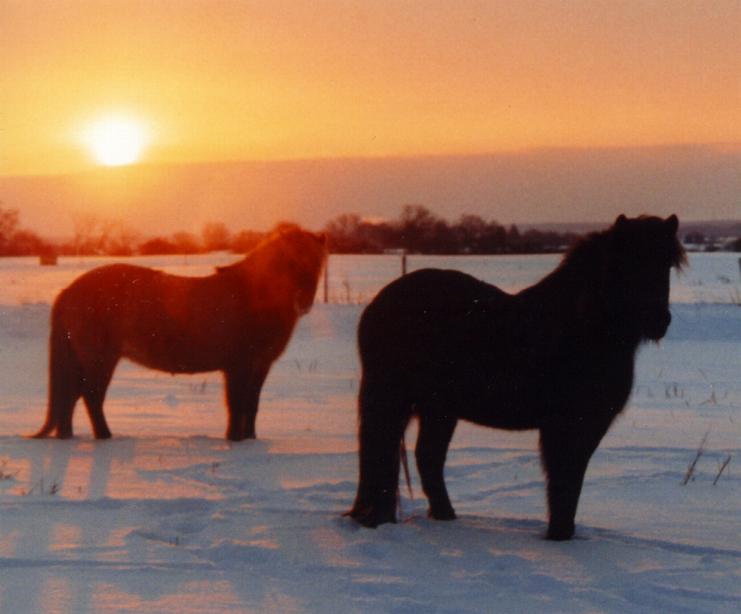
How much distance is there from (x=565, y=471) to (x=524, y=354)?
0.58 meters

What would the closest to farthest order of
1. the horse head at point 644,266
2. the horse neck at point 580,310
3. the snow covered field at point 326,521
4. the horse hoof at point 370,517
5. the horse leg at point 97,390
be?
the snow covered field at point 326,521, the horse head at point 644,266, the horse neck at point 580,310, the horse hoof at point 370,517, the horse leg at point 97,390

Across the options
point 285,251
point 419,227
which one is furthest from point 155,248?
point 285,251

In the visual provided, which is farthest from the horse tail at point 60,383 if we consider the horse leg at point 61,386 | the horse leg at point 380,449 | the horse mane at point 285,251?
the horse leg at point 380,449

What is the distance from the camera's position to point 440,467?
5504 millimetres

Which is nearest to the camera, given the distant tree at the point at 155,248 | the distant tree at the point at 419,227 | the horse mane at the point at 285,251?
the horse mane at the point at 285,251

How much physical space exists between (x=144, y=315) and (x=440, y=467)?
3.64 meters

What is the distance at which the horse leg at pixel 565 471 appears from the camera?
491cm

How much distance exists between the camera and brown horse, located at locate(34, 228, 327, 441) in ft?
27.0

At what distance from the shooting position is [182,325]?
8.41 metres

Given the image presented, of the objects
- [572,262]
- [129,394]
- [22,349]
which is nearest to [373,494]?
[572,262]

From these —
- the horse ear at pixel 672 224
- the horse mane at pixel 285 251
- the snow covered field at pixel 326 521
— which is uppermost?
the horse ear at pixel 672 224

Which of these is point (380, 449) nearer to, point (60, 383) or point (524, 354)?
point (524, 354)

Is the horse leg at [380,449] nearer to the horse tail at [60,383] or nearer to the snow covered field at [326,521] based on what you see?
the snow covered field at [326,521]

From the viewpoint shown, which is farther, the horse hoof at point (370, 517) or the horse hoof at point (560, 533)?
the horse hoof at point (370, 517)
